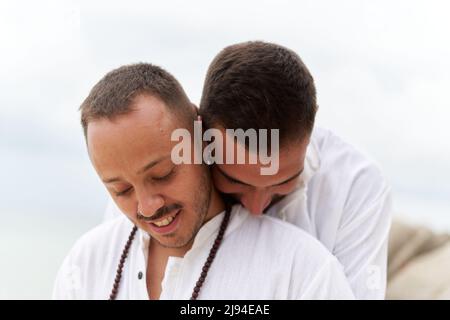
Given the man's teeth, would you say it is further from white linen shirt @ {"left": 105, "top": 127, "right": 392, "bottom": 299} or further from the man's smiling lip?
white linen shirt @ {"left": 105, "top": 127, "right": 392, "bottom": 299}

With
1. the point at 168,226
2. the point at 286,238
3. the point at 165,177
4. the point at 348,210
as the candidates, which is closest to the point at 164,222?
the point at 168,226

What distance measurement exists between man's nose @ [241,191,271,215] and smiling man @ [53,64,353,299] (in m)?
0.06

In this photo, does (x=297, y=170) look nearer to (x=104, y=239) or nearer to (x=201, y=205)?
(x=201, y=205)

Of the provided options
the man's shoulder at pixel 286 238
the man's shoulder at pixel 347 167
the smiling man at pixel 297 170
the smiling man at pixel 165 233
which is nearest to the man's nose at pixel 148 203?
the smiling man at pixel 165 233

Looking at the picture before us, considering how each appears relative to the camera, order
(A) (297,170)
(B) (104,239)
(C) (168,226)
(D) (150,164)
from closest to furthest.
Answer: (D) (150,164) < (C) (168,226) < (A) (297,170) < (B) (104,239)

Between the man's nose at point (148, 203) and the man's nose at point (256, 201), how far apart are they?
0.94 ft

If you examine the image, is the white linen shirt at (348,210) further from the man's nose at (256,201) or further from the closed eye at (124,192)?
the closed eye at (124,192)

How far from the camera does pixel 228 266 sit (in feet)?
6.40

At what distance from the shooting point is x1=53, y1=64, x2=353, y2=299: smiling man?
70.1 inches

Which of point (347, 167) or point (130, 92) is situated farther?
point (347, 167)

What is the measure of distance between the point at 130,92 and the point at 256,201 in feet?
1.50

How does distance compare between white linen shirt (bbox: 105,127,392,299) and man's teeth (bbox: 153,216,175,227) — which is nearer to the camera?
man's teeth (bbox: 153,216,175,227)

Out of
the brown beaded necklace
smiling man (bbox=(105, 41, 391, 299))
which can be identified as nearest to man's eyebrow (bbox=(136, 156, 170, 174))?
smiling man (bbox=(105, 41, 391, 299))

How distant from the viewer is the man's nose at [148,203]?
177 centimetres
